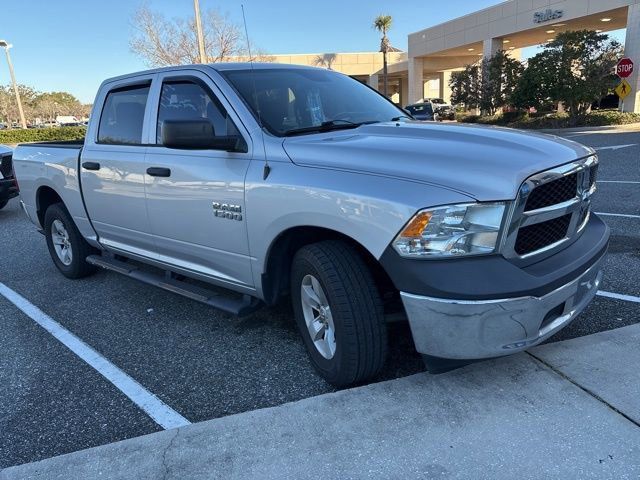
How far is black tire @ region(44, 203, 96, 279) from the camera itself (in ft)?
17.5

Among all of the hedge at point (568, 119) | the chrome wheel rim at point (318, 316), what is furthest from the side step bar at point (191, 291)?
the hedge at point (568, 119)

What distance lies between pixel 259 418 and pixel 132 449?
0.65 metres

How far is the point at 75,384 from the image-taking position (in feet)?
11.2

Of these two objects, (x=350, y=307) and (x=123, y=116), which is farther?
(x=123, y=116)

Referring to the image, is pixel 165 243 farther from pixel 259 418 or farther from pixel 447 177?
pixel 447 177

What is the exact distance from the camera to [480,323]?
2.45m

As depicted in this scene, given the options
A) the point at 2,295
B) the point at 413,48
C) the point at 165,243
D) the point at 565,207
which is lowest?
the point at 2,295

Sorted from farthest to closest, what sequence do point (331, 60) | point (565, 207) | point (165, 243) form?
1. point (331, 60)
2. point (165, 243)
3. point (565, 207)

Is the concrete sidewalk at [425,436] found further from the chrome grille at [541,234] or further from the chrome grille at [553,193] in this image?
the chrome grille at [553,193]

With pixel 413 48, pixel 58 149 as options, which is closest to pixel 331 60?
pixel 413 48

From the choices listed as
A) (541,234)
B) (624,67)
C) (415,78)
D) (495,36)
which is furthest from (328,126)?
(415,78)

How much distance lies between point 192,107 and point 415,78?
141 feet

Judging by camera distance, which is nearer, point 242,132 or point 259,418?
point 259,418

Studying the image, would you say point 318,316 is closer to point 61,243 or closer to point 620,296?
point 620,296
